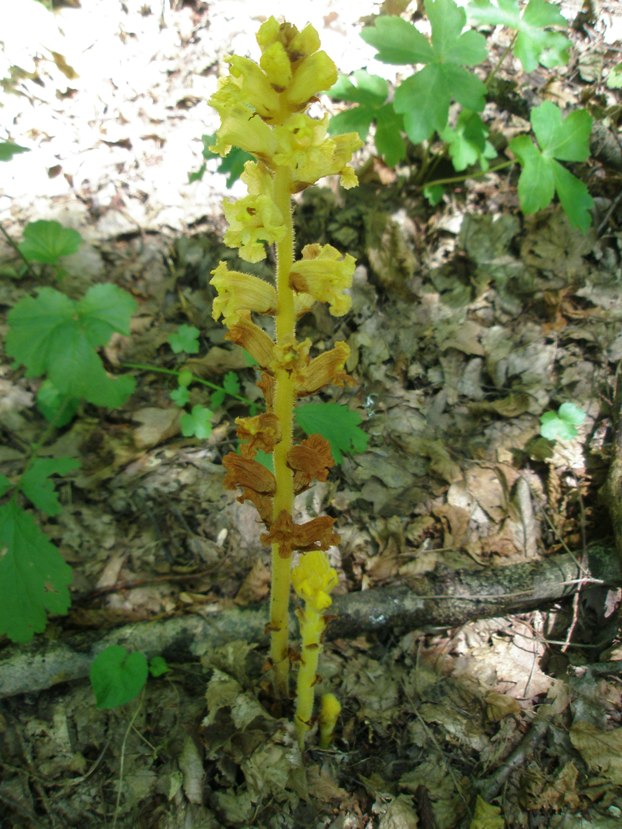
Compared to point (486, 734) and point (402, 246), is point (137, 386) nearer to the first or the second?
point (402, 246)

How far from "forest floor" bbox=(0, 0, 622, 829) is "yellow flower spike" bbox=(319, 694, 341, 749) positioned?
5 cm

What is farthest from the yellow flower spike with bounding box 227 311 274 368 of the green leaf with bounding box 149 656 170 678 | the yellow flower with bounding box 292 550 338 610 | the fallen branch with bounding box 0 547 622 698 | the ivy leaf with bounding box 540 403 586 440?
the ivy leaf with bounding box 540 403 586 440

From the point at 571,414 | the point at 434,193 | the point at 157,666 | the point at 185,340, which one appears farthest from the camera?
the point at 434,193

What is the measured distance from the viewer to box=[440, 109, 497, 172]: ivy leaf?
3.52 meters

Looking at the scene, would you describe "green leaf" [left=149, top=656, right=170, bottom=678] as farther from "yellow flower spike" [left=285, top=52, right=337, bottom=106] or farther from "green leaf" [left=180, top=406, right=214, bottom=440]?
"yellow flower spike" [left=285, top=52, right=337, bottom=106]

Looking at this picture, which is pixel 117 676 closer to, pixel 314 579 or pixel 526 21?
pixel 314 579

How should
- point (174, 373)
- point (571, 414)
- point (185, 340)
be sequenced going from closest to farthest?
point (571, 414), point (174, 373), point (185, 340)

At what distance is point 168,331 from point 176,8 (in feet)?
9.51

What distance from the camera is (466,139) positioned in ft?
11.6

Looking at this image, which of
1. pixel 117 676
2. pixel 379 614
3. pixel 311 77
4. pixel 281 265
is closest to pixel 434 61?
pixel 311 77

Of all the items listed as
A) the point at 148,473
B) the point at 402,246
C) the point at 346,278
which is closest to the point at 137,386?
the point at 148,473

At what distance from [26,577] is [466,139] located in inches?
133

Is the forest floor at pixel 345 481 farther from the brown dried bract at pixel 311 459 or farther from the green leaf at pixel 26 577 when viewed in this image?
the brown dried bract at pixel 311 459

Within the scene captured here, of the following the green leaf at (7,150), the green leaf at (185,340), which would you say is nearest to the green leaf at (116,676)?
the green leaf at (185,340)
